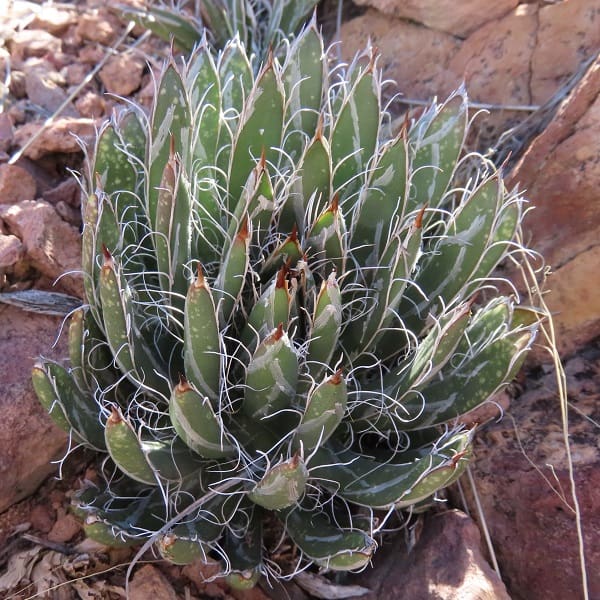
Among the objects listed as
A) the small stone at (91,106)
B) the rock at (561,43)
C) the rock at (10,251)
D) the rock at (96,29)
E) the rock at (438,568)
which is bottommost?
the rock at (438,568)

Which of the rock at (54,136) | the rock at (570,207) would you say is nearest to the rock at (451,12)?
the rock at (570,207)

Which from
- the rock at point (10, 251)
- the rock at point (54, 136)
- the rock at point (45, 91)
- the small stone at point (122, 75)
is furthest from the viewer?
the small stone at point (122, 75)

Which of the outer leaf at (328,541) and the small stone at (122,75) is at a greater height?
the small stone at (122,75)

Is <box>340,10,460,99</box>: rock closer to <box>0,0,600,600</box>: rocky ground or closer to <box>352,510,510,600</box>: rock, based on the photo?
<box>0,0,600,600</box>: rocky ground

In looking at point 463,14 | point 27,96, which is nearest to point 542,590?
point 463,14

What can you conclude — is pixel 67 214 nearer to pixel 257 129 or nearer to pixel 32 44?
pixel 257 129

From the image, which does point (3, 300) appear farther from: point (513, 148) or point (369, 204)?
point (513, 148)

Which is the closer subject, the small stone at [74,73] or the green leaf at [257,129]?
the green leaf at [257,129]

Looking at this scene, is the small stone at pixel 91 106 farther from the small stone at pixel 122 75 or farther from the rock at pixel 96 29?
the rock at pixel 96 29
